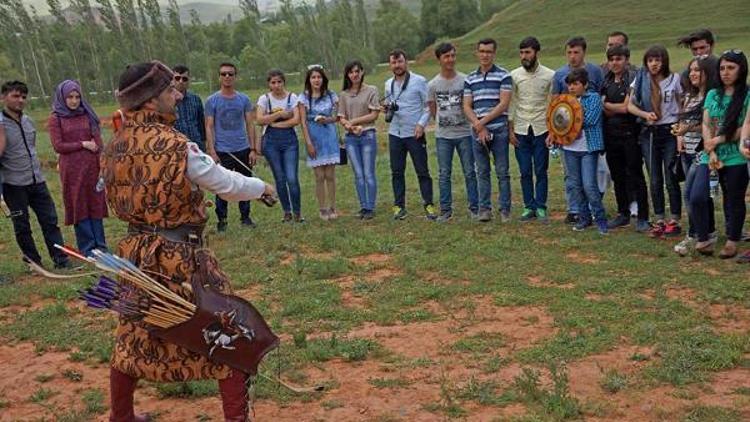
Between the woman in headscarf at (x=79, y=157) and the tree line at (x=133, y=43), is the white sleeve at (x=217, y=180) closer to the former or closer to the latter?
the woman in headscarf at (x=79, y=157)

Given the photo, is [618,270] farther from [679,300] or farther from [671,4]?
[671,4]

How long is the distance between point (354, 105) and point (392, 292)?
350 centimetres

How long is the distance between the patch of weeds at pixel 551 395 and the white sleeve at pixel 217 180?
6.40ft

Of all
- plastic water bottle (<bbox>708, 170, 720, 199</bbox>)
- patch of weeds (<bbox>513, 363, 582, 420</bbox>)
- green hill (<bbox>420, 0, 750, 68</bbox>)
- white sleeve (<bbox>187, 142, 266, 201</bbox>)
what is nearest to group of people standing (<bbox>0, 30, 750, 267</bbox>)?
plastic water bottle (<bbox>708, 170, 720, 199</bbox>)

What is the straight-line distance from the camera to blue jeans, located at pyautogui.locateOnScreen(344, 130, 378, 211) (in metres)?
9.86

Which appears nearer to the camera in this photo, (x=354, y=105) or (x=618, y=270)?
(x=618, y=270)

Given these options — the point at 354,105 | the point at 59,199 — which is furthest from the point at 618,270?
the point at 59,199

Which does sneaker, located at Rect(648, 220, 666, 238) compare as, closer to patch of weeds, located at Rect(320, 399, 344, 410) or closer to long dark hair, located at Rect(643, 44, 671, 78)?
long dark hair, located at Rect(643, 44, 671, 78)

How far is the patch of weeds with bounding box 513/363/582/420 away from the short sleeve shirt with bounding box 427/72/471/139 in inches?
190

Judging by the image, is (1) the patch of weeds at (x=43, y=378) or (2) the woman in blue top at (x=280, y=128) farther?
(2) the woman in blue top at (x=280, y=128)

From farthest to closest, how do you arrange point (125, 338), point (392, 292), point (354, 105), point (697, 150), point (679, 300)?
point (354, 105) < point (697, 150) < point (392, 292) < point (679, 300) < point (125, 338)

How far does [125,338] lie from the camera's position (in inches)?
164

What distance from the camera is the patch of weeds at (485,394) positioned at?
4.66 meters

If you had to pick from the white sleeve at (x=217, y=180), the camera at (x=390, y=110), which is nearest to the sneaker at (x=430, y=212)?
the camera at (x=390, y=110)
